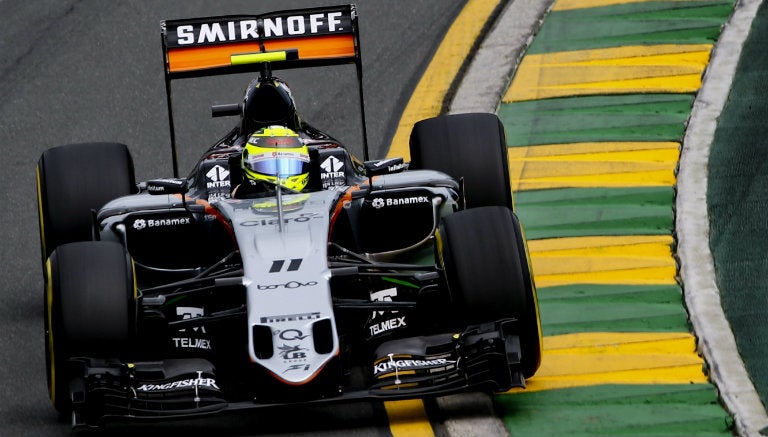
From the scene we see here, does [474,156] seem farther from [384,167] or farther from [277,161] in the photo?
[277,161]

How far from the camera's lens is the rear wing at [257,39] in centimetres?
1143

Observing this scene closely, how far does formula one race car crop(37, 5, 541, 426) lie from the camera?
329 inches

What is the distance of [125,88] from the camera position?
14859 mm

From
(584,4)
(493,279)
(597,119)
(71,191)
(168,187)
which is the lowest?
(597,119)

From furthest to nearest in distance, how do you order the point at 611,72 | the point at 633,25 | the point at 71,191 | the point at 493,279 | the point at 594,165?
1. the point at 633,25
2. the point at 611,72
3. the point at 594,165
4. the point at 71,191
5. the point at 493,279

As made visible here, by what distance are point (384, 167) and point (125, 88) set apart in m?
5.33

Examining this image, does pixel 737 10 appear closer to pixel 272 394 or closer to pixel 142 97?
pixel 142 97

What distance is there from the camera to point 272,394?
8.26 metres

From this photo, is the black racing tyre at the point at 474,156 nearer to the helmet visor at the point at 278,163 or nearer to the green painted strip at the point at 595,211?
the green painted strip at the point at 595,211

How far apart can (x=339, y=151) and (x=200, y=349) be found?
2.05 m

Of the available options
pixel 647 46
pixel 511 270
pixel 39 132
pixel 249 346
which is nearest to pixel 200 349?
pixel 249 346

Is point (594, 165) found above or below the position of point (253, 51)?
below

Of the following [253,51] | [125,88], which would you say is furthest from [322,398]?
[125,88]

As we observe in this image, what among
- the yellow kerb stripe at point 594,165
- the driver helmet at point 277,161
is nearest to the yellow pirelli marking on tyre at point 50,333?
the driver helmet at point 277,161
